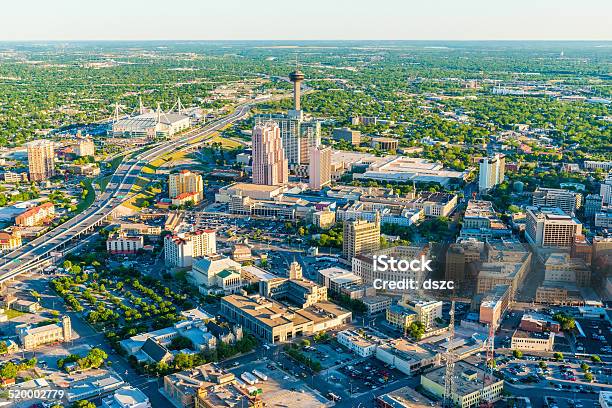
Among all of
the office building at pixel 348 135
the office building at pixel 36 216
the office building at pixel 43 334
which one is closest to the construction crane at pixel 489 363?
the office building at pixel 43 334

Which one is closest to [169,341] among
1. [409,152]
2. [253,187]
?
[253,187]

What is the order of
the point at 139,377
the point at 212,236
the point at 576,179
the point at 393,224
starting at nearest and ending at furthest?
the point at 139,377, the point at 212,236, the point at 393,224, the point at 576,179

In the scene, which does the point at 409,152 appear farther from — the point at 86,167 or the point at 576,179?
the point at 86,167

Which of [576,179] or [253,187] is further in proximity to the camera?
[576,179]

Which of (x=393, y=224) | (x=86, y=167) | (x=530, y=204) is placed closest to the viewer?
(x=393, y=224)

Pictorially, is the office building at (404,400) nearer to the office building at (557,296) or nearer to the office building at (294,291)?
the office building at (294,291)
